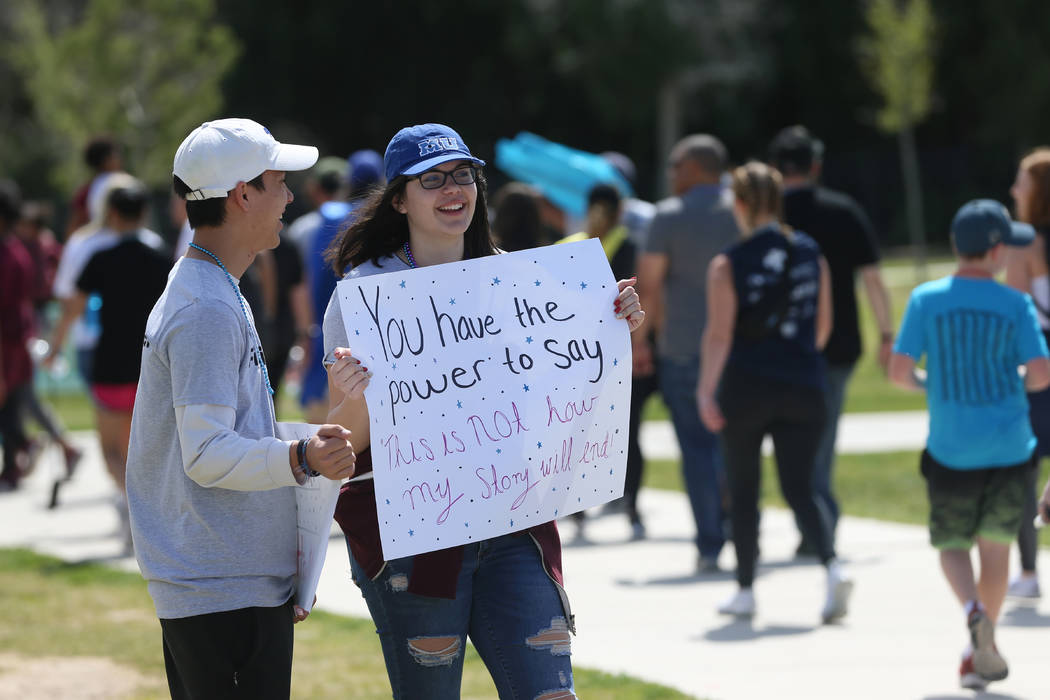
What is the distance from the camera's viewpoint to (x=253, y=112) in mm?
44562

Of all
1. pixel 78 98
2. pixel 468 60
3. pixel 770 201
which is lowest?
pixel 770 201

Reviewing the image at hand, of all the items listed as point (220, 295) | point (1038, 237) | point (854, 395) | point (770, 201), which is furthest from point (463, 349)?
point (854, 395)

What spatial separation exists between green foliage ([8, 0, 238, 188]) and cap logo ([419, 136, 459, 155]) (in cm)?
2560

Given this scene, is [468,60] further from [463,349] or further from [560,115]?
[463,349]

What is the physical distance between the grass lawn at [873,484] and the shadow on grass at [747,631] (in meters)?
2.40

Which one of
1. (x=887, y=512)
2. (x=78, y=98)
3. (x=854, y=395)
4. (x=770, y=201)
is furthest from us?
(x=78, y=98)

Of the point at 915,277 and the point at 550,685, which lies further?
the point at 915,277

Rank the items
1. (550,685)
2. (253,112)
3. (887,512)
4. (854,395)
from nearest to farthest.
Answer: (550,685) < (887,512) < (854,395) < (253,112)

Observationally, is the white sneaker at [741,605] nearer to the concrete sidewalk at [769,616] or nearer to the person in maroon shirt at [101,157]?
the concrete sidewalk at [769,616]

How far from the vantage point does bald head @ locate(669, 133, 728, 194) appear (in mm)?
8211

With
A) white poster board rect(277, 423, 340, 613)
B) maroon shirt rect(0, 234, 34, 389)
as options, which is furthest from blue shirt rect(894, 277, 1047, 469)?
maroon shirt rect(0, 234, 34, 389)

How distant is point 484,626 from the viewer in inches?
146

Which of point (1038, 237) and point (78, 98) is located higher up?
point (78, 98)

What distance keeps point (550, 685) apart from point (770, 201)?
3.51m
